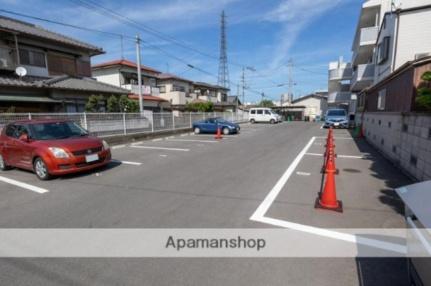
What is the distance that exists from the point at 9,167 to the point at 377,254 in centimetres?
863

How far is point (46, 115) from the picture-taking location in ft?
29.0

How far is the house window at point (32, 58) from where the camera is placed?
1379 cm

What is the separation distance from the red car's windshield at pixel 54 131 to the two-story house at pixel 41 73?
24.4ft

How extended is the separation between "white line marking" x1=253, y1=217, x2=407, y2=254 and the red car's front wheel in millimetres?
4910

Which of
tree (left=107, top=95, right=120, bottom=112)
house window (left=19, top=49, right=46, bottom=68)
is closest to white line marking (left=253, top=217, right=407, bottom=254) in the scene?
tree (left=107, top=95, right=120, bottom=112)

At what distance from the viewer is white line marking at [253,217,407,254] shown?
2.55 m

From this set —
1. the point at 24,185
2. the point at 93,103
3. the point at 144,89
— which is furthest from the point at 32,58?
the point at 24,185

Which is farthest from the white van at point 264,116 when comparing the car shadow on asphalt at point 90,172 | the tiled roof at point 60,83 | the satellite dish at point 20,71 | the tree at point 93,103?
the car shadow on asphalt at point 90,172

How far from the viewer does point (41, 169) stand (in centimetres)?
526

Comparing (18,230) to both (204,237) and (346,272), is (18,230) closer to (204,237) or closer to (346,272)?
(204,237)

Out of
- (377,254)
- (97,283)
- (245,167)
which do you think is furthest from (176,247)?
(245,167)

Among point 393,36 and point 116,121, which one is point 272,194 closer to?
point 116,121

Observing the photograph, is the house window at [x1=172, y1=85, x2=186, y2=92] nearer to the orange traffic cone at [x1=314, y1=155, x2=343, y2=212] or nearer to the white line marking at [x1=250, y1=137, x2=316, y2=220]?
the white line marking at [x1=250, y1=137, x2=316, y2=220]

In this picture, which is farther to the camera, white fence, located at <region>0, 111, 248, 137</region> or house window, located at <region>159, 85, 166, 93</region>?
house window, located at <region>159, 85, 166, 93</region>
